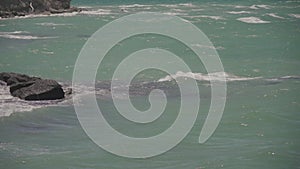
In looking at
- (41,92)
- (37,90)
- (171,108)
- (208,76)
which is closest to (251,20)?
(208,76)

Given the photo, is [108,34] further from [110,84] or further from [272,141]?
[272,141]

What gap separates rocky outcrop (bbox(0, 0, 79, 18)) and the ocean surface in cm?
1695

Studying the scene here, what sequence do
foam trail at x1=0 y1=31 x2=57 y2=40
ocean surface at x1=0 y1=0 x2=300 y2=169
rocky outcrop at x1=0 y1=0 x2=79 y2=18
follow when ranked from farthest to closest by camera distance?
rocky outcrop at x1=0 y1=0 x2=79 y2=18 → foam trail at x1=0 y1=31 x2=57 y2=40 → ocean surface at x1=0 y1=0 x2=300 y2=169

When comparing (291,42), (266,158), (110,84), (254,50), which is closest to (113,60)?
(110,84)

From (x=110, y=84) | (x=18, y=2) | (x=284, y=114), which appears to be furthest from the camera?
(x=18, y=2)

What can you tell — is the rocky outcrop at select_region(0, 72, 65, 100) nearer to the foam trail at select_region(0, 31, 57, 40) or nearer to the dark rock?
the dark rock

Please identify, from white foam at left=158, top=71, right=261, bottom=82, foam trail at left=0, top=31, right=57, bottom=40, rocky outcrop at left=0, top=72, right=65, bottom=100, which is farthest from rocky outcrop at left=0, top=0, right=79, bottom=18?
rocky outcrop at left=0, top=72, right=65, bottom=100

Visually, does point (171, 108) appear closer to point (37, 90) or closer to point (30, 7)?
point (37, 90)

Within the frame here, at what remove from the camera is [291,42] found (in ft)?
148

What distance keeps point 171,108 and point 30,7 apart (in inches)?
1995

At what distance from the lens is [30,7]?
69812 mm

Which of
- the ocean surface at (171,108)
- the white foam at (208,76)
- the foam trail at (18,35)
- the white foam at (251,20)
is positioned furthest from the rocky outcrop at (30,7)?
the white foam at (208,76)

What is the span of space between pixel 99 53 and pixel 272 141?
21.6 meters

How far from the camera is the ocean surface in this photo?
662 inches
